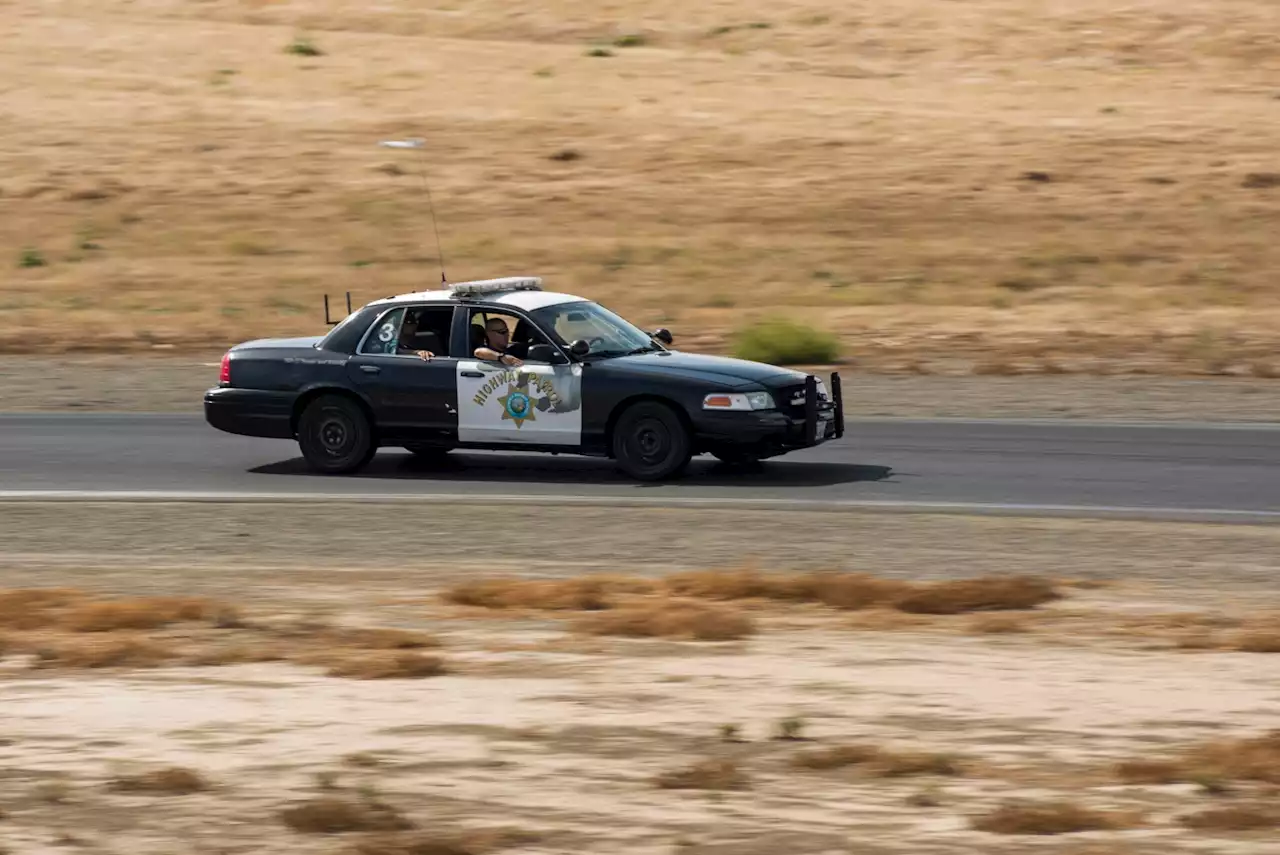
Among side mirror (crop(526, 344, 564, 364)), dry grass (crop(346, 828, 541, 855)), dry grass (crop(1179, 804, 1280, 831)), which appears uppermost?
side mirror (crop(526, 344, 564, 364))

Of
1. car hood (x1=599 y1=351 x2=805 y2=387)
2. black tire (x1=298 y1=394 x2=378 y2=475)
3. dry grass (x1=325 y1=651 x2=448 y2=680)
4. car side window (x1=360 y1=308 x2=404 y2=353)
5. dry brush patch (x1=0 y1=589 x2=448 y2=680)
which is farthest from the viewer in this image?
black tire (x1=298 y1=394 x2=378 y2=475)

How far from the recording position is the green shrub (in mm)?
25828

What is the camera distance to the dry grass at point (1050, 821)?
6797mm

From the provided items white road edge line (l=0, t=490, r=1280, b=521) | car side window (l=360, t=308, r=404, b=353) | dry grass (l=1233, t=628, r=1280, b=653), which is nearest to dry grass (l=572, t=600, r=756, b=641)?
dry grass (l=1233, t=628, r=1280, b=653)

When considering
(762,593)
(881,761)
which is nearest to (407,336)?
(762,593)

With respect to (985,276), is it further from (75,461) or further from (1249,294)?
(75,461)

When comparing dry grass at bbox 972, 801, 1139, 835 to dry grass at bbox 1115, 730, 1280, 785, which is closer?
dry grass at bbox 972, 801, 1139, 835

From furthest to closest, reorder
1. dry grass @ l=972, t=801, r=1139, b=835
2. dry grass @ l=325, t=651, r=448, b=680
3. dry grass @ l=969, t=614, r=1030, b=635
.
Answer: dry grass @ l=969, t=614, r=1030, b=635
dry grass @ l=325, t=651, r=448, b=680
dry grass @ l=972, t=801, r=1139, b=835

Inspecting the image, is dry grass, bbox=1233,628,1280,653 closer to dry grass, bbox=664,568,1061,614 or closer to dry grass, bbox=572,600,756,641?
dry grass, bbox=664,568,1061,614

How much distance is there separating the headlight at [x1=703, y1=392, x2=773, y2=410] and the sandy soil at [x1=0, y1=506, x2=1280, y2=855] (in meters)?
2.75

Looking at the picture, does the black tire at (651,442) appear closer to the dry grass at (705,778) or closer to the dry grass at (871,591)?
the dry grass at (871,591)

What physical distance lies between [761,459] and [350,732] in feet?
30.7

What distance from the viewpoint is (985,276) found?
109ft

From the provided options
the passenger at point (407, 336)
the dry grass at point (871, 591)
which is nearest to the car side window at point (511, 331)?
the passenger at point (407, 336)
